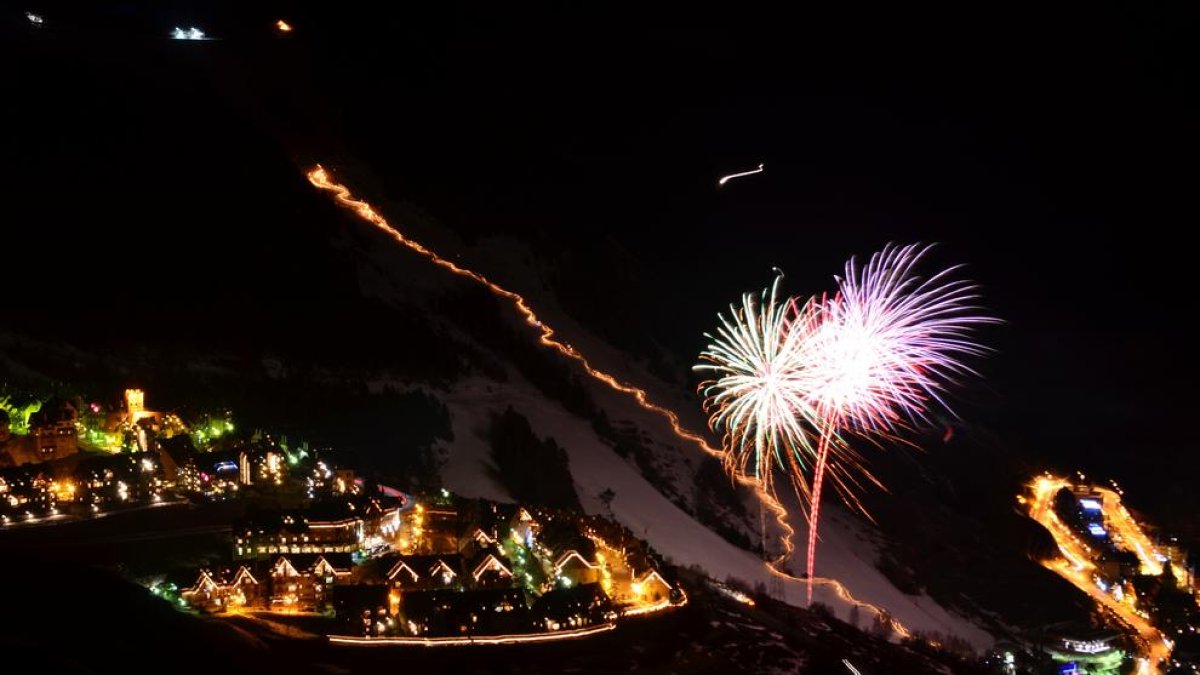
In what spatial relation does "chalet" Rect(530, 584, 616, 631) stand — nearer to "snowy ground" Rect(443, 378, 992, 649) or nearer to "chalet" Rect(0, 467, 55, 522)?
"snowy ground" Rect(443, 378, 992, 649)

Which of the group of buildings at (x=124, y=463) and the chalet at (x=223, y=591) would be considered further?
the group of buildings at (x=124, y=463)

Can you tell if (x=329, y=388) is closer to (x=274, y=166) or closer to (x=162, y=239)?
(x=162, y=239)

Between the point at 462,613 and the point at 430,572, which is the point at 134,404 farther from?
the point at 462,613

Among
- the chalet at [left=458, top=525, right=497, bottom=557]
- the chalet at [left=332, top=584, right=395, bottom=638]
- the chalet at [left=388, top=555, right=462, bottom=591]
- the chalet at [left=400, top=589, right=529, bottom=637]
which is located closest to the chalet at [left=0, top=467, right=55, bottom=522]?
the chalet at [left=332, top=584, right=395, bottom=638]

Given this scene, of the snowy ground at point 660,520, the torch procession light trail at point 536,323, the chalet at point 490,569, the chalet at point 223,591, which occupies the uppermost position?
the torch procession light trail at point 536,323

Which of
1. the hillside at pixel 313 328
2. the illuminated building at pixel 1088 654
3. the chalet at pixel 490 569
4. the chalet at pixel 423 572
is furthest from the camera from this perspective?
the hillside at pixel 313 328

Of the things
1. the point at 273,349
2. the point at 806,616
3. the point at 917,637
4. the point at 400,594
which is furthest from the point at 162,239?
the point at 917,637

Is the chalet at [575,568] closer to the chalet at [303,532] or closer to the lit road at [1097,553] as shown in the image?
the chalet at [303,532]

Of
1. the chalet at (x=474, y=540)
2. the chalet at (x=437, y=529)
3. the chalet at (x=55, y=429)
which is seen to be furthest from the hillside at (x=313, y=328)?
the chalet at (x=474, y=540)
